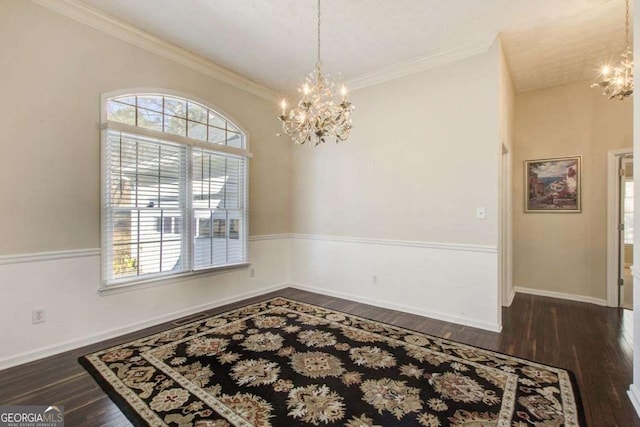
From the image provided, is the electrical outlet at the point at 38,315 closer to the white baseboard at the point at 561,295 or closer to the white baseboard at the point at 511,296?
the white baseboard at the point at 511,296

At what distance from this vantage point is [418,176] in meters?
3.89

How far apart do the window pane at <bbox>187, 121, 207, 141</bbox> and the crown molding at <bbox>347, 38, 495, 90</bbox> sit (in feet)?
7.20

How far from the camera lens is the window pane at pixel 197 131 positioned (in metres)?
3.83

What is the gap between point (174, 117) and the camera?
3674 mm

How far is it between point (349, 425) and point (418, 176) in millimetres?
2926

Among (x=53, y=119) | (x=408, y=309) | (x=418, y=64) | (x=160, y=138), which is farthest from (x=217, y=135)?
(x=408, y=309)

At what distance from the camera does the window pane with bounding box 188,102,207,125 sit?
386 cm

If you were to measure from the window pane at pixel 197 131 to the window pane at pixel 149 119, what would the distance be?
0.37m

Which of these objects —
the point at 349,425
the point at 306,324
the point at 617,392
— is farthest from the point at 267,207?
the point at 617,392

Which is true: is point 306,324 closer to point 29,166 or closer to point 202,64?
point 29,166

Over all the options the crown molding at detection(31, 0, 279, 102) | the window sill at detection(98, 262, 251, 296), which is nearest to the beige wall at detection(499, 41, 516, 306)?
the crown molding at detection(31, 0, 279, 102)

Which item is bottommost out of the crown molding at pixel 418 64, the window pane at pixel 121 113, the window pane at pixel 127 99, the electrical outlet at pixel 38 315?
the electrical outlet at pixel 38 315

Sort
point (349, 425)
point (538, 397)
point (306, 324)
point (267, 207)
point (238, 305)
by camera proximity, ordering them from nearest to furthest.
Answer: point (349, 425), point (538, 397), point (306, 324), point (238, 305), point (267, 207)

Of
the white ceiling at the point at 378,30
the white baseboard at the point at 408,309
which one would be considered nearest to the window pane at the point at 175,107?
the white ceiling at the point at 378,30
